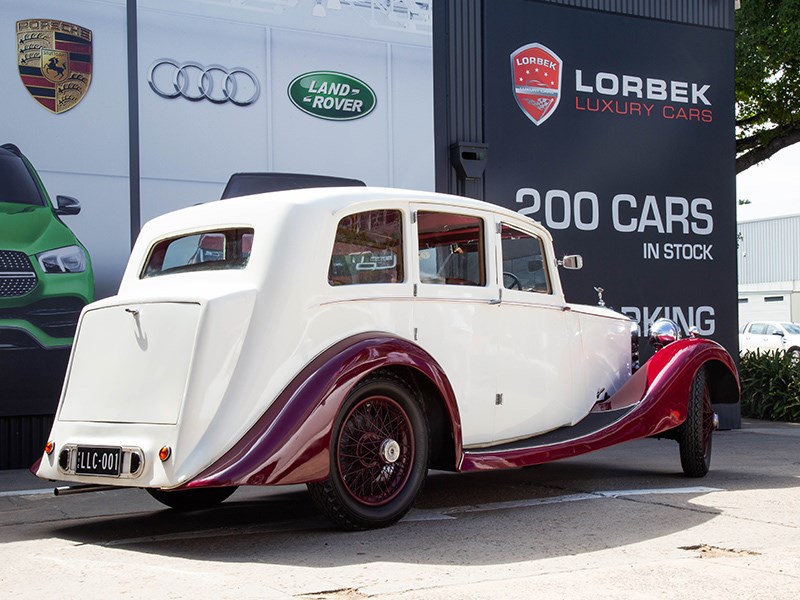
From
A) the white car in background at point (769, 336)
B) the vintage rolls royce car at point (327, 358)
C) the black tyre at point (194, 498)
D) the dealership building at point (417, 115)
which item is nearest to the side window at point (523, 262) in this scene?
the vintage rolls royce car at point (327, 358)

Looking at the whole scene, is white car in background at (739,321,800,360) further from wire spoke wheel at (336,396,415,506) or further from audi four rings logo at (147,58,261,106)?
wire spoke wheel at (336,396,415,506)

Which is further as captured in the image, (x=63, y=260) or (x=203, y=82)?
(x=203, y=82)

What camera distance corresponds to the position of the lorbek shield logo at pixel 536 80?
1219 cm

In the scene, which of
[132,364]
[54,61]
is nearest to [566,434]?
[132,364]

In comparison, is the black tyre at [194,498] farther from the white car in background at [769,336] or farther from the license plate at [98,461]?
the white car in background at [769,336]

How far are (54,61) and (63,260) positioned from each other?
6.04 ft

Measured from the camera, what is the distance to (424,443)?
593 cm

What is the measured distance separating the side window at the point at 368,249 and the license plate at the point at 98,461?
4.88ft

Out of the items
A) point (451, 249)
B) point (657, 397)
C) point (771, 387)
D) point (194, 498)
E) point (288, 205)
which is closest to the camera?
point (288, 205)

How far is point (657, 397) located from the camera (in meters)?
7.47

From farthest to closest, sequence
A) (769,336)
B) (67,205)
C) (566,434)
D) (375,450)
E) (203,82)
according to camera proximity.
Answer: (769,336), (203,82), (67,205), (566,434), (375,450)

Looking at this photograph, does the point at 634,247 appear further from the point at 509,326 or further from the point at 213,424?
the point at 213,424

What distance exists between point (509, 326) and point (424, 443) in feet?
4.06

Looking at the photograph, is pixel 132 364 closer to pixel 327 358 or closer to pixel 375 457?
pixel 327 358
